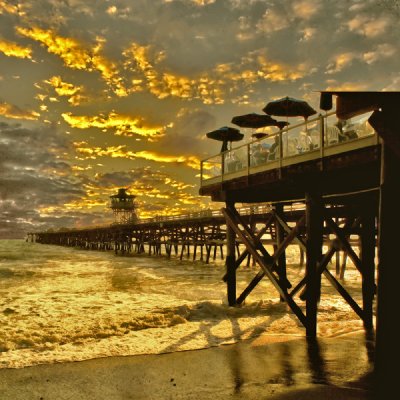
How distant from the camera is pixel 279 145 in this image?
29.3ft

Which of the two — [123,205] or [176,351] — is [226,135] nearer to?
[176,351]

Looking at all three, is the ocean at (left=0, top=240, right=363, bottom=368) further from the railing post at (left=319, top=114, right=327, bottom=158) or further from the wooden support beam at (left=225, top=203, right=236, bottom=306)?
the railing post at (left=319, top=114, right=327, bottom=158)

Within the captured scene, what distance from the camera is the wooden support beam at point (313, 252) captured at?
25.4 ft

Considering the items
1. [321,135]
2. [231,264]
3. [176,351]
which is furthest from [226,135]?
[176,351]

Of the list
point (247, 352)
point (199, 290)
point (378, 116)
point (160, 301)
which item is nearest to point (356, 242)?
point (199, 290)

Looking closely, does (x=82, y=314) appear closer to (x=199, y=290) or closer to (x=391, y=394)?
(x=199, y=290)

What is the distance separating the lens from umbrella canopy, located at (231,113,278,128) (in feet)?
42.5

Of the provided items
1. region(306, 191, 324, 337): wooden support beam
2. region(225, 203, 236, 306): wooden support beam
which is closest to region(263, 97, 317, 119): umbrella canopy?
region(225, 203, 236, 306): wooden support beam

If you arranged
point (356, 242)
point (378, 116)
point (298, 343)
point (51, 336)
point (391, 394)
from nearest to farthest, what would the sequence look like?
point (391, 394), point (378, 116), point (298, 343), point (51, 336), point (356, 242)

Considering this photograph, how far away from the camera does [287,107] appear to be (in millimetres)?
11742

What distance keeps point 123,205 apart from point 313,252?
67857 mm

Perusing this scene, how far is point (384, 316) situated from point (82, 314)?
9104 millimetres

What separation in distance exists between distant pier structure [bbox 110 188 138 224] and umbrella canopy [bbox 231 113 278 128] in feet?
204

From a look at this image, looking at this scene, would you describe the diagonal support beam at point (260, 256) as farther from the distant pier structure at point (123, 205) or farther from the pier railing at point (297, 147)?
the distant pier structure at point (123, 205)
